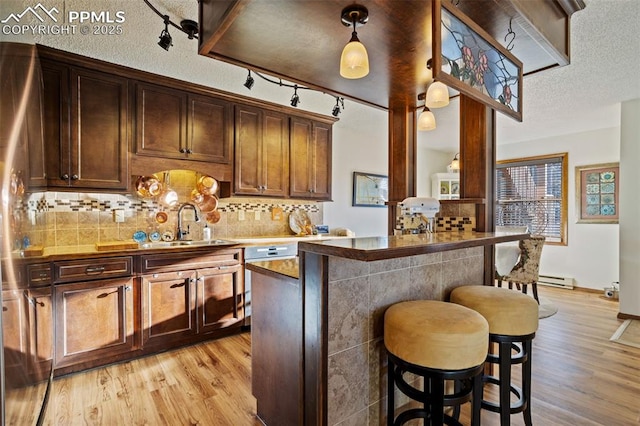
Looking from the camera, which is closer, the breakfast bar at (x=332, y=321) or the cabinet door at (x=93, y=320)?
the breakfast bar at (x=332, y=321)

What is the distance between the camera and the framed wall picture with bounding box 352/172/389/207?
16.4 feet

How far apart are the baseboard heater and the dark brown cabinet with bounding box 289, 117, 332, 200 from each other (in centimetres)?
395

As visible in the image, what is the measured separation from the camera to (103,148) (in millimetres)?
2711

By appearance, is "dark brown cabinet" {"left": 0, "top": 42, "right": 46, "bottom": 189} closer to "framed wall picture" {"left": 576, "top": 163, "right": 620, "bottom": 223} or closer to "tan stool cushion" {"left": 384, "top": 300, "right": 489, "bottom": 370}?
"tan stool cushion" {"left": 384, "top": 300, "right": 489, "bottom": 370}

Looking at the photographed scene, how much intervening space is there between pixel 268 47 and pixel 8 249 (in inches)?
58.7

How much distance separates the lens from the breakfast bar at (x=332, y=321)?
138cm

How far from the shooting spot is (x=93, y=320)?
2.46m

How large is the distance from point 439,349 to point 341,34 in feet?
5.21

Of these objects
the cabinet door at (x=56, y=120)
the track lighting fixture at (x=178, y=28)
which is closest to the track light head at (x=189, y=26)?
the track lighting fixture at (x=178, y=28)

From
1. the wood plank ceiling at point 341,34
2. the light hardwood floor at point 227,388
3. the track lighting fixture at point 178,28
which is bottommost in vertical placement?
the light hardwood floor at point 227,388

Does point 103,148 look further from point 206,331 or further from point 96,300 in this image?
point 206,331

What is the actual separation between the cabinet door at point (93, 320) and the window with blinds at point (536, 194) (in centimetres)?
501

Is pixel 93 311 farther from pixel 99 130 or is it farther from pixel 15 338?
pixel 99 130

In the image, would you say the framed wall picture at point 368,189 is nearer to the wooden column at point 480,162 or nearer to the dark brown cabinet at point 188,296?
the dark brown cabinet at point 188,296
